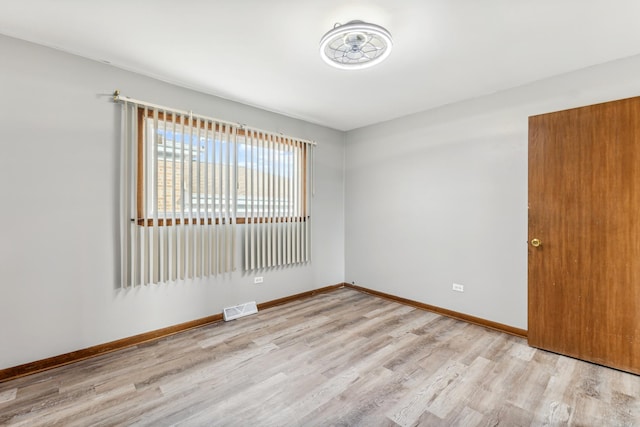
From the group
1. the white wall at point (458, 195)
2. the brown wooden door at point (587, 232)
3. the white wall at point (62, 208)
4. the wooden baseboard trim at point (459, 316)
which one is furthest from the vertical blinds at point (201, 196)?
the brown wooden door at point (587, 232)

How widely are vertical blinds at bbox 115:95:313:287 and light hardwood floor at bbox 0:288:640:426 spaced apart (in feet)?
2.68

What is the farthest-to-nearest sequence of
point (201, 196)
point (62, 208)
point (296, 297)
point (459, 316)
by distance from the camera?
point (296, 297)
point (459, 316)
point (201, 196)
point (62, 208)

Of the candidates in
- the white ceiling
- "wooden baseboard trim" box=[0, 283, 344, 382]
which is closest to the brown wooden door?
the white ceiling

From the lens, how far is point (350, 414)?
1.79m

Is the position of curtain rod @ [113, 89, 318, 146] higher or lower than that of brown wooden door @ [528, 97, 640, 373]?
higher

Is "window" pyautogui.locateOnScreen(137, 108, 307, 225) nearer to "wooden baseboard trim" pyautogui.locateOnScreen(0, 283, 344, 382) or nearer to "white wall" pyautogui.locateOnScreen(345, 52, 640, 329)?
"wooden baseboard trim" pyautogui.locateOnScreen(0, 283, 344, 382)

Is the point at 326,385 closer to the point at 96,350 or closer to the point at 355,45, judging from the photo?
the point at 96,350

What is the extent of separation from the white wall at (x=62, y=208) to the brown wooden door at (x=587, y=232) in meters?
3.60

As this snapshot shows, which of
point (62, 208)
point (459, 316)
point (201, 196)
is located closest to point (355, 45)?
point (201, 196)

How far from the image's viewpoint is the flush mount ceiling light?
1887 millimetres

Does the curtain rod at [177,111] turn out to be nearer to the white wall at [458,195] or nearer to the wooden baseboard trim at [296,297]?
the white wall at [458,195]

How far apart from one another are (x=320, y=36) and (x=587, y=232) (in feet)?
8.97

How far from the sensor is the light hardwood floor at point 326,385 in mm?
1761

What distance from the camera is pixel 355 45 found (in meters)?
2.11
